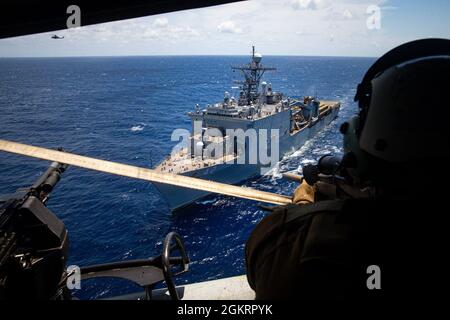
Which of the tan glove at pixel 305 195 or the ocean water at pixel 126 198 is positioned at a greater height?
the tan glove at pixel 305 195

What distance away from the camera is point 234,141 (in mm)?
31016

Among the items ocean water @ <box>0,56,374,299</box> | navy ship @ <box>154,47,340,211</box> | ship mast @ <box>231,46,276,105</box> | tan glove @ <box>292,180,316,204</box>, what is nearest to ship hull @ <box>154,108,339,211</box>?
navy ship @ <box>154,47,340,211</box>

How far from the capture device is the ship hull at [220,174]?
2505cm

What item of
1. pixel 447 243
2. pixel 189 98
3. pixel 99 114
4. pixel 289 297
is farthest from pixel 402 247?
pixel 189 98

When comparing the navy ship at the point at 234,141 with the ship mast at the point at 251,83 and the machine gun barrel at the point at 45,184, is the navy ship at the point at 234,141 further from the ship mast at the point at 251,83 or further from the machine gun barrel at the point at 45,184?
the machine gun barrel at the point at 45,184

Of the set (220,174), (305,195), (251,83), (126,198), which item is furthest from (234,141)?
(305,195)

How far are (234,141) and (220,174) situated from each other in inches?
175

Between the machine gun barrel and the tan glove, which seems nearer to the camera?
the tan glove

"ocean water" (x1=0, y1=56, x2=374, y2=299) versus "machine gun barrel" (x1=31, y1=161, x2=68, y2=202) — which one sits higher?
"machine gun barrel" (x1=31, y1=161, x2=68, y2=202)

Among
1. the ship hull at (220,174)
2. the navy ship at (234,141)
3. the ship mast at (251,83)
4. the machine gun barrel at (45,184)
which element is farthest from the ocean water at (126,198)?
the ship mast at (251,83)

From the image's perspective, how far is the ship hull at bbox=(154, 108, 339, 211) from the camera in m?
25.0

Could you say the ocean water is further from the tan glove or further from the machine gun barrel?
the machine gun barrel

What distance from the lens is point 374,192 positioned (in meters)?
1.50
